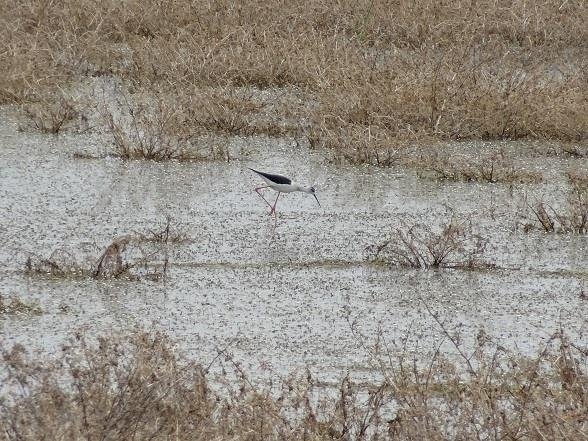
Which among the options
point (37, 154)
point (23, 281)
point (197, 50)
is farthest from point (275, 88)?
point (23, 281)

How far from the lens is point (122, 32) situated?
39.4 ft

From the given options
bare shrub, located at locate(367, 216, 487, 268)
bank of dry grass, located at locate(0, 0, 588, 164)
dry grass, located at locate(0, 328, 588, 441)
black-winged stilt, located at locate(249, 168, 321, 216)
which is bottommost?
bank of dry grass, located at locate(0, 0, 588, 164)

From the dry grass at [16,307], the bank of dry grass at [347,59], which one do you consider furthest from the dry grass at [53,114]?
the dry grass at [16,307]

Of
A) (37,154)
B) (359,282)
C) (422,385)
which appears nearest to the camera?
(422,385)

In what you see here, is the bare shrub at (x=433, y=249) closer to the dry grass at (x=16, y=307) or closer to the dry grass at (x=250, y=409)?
the dry grass at (x=16, y=307)

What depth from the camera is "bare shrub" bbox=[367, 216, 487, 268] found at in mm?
7605

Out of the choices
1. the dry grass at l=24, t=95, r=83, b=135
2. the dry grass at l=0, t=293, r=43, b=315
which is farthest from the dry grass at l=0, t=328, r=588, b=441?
the dry grass at l=24, t=95, r=83, b=135

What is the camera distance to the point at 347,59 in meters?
11.1

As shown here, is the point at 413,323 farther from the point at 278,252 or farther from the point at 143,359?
the point at 143,359

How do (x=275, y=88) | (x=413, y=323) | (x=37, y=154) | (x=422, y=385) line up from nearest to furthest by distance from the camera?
(x=422, y=385) < (x=413, y=323) < (x=37, y=154) < (x=275, y=88)

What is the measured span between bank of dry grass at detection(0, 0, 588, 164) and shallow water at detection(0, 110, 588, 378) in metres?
0.36

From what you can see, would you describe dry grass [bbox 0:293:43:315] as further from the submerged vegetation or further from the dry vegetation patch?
the dry vegetation patch

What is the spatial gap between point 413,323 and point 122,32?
613 centimetres

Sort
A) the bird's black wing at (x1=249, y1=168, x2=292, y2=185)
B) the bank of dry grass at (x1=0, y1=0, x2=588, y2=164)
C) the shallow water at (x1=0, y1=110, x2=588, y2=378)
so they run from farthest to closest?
the bank of dry grass at (x1=0, y1=0, x2=588, y2=164), the bird's black wing at (x1=249, y1=168, x2=292, y2=185), the shallow water at (x1=0, y1=110, x2=588, y2=378)
